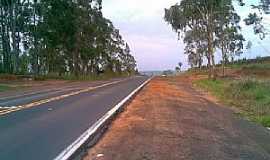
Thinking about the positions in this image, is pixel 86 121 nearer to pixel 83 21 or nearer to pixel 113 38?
pixel 83 21

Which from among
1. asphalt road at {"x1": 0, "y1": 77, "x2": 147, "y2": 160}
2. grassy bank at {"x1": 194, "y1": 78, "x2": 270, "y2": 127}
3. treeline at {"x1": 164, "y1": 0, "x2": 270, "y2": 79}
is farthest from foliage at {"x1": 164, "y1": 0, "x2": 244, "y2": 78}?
asphalt road at {"x1": 0, "y1": 77, "x2": 147, "y2": 160}

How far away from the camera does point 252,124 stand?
17.7m

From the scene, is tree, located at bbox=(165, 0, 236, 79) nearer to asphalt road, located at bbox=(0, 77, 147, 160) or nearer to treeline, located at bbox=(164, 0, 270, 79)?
treeline, located at bbox=(164, 0, 270, 79)

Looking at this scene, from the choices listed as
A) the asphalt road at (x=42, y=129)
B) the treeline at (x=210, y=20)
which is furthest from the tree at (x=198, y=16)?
the asphalt road at (x=42, y=129)

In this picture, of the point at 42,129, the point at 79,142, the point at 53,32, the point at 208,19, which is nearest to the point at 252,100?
the point at 42,129

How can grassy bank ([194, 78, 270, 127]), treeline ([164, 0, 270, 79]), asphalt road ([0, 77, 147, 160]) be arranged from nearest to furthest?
asphalt road ([0, 77, 147, 160]), grassy bank ([194, 78, 270, 127]), treeline ([164, 0, 270, 79])

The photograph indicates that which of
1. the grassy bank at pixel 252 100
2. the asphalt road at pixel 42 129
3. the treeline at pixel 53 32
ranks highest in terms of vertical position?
the treeline at pixel 53 32

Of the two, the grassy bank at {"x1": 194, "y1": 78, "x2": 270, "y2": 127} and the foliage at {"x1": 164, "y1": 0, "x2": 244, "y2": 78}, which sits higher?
the foliage at {"x1": 164, "y1": 0, "x2": 244, "y2": 78}

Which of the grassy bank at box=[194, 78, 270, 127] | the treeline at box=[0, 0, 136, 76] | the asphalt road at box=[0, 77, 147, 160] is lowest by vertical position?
the grassy bank at box=[194, 78, 270, 127]

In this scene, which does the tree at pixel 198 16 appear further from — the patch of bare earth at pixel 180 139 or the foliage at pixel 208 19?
the patch of bare earth at pixel 180 139

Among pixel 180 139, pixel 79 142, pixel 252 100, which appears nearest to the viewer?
pixel 79 142

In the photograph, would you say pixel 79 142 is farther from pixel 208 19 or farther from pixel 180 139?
pixel 208 19

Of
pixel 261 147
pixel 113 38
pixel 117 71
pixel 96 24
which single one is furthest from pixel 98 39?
pixel 261 147

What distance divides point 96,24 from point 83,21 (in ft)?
34.5
